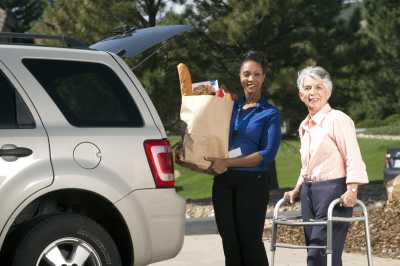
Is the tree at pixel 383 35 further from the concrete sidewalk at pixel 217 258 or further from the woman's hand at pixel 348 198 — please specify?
the woman's hand at pixel 348 198

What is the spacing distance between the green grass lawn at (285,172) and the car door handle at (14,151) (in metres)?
22.4

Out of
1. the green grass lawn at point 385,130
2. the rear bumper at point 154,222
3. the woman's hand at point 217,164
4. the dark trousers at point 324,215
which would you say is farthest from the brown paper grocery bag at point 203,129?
the green grass lawn at point 385,130

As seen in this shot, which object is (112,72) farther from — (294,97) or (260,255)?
(294,97)

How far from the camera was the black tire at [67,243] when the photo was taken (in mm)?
5613

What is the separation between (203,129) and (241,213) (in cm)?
64

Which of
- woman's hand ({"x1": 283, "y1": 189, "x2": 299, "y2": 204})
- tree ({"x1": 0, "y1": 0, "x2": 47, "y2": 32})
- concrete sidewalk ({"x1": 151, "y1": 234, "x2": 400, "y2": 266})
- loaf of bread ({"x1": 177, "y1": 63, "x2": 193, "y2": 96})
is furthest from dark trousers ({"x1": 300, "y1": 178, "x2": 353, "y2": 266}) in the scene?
tree ({"x1": 0, "y1": 0, "x2": 47, "y2": 32})

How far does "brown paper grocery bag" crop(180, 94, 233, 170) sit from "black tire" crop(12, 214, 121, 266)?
2.43 ft

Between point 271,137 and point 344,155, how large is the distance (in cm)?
53

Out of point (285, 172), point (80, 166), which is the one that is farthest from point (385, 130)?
point (80, 166)

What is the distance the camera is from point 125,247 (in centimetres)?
607

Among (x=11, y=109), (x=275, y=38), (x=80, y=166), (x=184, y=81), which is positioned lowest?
(x=80, y=166)

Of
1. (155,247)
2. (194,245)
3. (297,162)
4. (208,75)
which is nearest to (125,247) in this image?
(155,247)

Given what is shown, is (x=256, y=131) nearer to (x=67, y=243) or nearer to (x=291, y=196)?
(x=291, y=196)

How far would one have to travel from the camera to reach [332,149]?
20.1 ft
